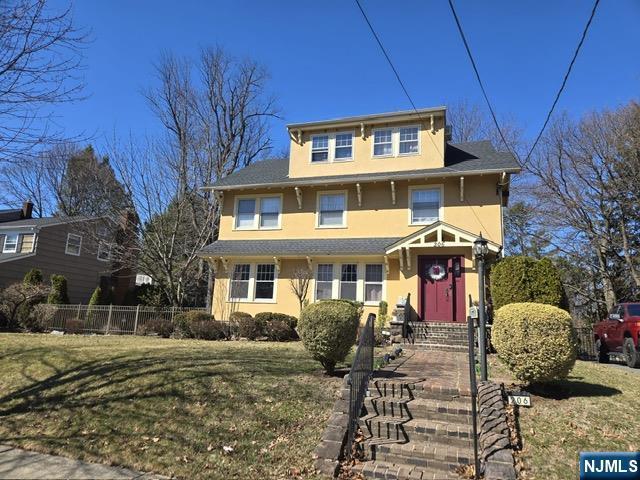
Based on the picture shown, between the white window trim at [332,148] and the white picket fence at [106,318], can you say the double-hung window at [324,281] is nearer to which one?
the white window trim at [332,148]

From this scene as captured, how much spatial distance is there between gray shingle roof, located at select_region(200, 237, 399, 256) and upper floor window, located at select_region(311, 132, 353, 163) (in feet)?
12.3

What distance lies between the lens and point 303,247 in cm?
1758

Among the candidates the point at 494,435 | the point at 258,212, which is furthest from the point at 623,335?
the point at 258,212

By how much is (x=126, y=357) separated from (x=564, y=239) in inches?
993

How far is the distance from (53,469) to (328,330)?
4.38 m

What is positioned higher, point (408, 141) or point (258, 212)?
point (408, 141)

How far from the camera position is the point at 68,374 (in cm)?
858

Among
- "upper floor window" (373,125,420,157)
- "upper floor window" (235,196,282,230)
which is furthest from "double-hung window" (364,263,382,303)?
"upper floor window" (373,125,420,157)

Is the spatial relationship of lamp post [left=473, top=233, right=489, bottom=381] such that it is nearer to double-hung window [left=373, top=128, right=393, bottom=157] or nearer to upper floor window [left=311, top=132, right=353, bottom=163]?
double-hung window [left=373, top=128, right=393, bottom=157]

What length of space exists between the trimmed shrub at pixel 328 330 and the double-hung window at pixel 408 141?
11467 millimetres

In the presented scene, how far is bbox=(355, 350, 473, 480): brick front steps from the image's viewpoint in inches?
206

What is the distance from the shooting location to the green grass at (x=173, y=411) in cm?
555

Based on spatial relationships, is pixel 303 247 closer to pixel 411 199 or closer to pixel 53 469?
pixel 411 199

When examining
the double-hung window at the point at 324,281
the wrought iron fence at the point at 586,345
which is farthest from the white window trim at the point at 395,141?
the wrought iron fence at the point at 586,345
